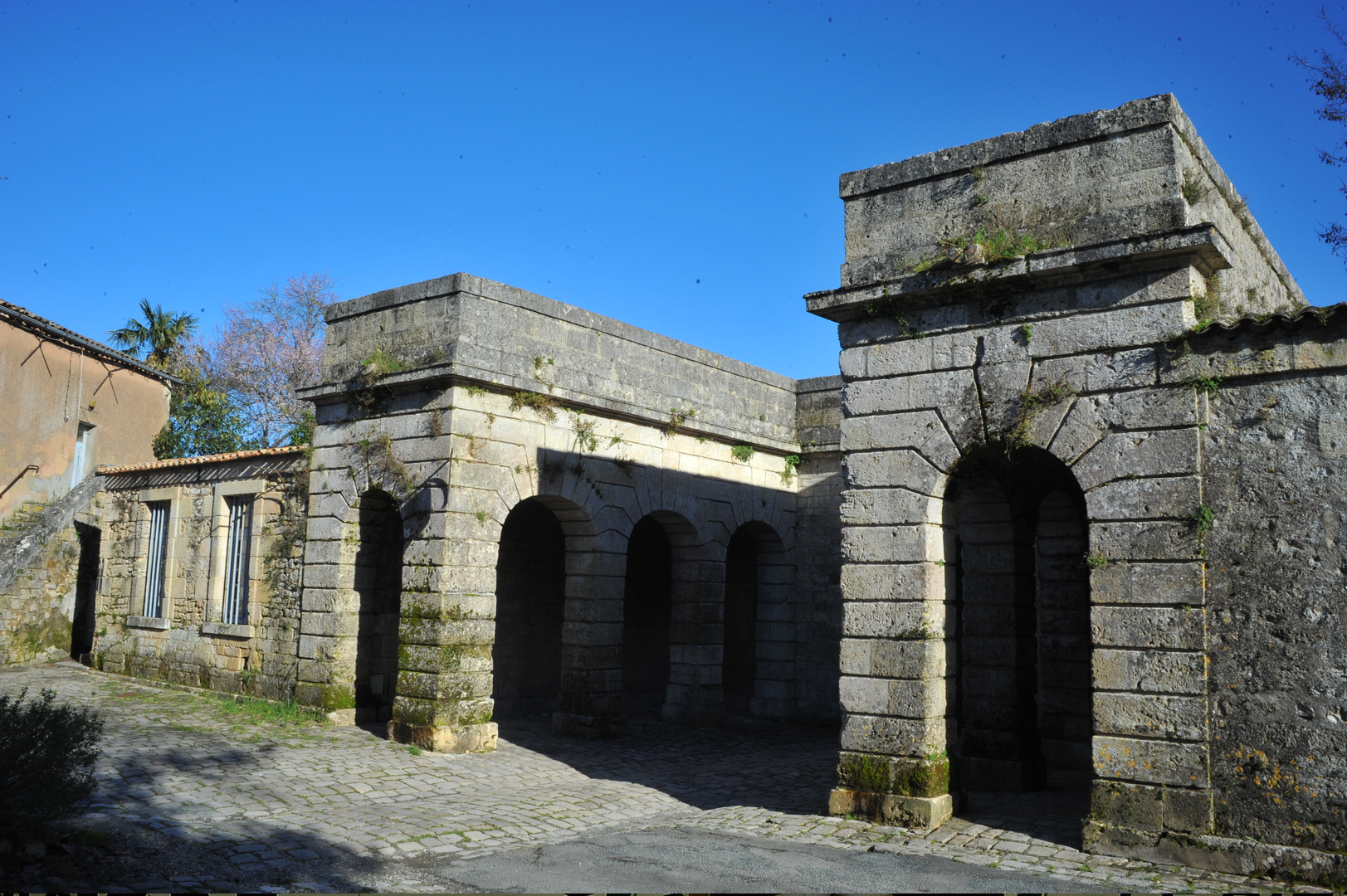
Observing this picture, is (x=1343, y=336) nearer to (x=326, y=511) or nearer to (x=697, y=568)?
(x=697, y=568)

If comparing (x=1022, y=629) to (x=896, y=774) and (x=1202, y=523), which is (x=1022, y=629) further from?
(x=1202, y=523)

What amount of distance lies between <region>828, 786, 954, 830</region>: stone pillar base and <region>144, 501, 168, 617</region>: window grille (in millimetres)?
10746

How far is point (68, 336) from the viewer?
16250 mm

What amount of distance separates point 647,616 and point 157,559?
23.7 ft

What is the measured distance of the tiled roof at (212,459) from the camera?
1205cm

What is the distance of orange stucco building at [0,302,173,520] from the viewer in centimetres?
1540

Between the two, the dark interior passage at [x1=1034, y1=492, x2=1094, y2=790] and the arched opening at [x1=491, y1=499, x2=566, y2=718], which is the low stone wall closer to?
the arched opening at [x1=491, y1=499, x2=566, y2=718]

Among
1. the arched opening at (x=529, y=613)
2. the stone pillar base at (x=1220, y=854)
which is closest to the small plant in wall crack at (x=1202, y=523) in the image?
the stone pillar base at (x=1220, y=854)

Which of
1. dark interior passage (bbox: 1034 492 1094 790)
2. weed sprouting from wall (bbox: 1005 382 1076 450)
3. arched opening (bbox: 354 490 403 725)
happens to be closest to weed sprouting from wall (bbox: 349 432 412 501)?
arched opening (bbox: 354 490 403 725)

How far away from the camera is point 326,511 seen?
1109 cm

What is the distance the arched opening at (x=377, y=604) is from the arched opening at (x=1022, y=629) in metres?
6.18

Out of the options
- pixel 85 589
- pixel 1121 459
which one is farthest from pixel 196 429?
pixel 1121 459

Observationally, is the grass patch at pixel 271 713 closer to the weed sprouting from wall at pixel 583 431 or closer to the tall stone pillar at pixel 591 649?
the tall stone pillar at pixel 591 649

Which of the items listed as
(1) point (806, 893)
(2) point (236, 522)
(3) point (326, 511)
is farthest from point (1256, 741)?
(2) point (236, 522)
